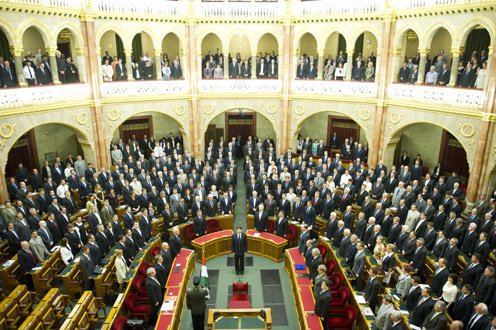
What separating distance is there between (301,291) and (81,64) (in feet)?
43.2

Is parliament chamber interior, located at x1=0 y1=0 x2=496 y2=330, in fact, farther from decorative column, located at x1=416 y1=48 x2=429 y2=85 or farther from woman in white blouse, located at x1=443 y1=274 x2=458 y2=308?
decorative column, located at x1=416 y1=48 x2=429 y2=85

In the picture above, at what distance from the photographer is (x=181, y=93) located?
19328 mm

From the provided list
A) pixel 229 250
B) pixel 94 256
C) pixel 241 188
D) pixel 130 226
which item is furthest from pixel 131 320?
pixel 241 188

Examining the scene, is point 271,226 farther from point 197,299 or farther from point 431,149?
point 431,149

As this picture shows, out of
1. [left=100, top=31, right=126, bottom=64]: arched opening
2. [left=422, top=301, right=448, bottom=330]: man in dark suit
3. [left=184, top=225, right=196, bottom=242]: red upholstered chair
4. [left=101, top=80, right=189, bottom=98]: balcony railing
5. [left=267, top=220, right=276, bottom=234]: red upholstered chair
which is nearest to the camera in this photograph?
[left=422, top=301, right=448, bottom=330]: man in dark suit

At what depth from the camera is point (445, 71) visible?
16000 millimetres

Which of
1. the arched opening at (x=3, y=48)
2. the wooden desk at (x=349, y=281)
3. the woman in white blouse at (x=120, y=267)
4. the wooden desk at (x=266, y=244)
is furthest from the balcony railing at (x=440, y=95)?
the arched opening at (x=3, y=48)

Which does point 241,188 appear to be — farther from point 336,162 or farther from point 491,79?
point 491,79

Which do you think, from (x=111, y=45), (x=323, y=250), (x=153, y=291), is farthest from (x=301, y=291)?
(x=111, y=45)

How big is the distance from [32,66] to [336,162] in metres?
13.4

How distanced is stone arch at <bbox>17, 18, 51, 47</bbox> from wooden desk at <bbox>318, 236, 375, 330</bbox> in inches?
516

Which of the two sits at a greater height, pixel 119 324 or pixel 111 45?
pixel 111 45

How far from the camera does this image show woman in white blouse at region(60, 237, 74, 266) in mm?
10992

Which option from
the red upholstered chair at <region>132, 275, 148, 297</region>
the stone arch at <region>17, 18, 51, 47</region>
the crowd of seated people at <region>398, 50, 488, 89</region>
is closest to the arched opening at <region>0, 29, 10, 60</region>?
the stone arch at <region>17, 18, 51, 47</region>
